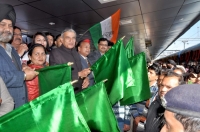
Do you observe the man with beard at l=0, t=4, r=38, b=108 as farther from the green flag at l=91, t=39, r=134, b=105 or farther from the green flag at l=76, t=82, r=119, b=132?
the green flag at l=91, t=39, r=134, b=105

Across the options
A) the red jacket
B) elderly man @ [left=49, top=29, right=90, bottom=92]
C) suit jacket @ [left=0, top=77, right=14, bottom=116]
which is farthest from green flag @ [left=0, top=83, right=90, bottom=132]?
elderly man @ [left=49, top=29, right=90, bottom=92]

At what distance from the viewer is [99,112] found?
152cm

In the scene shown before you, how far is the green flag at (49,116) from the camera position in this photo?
0.87 meters

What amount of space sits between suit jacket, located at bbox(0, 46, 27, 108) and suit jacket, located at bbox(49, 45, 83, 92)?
551 mm

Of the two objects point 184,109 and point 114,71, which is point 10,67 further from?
point 184,109

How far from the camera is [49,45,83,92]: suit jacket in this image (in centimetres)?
222

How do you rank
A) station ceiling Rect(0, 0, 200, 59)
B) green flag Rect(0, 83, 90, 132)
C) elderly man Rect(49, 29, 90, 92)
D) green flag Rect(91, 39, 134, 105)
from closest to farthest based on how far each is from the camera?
green flag Rect(0, 83, 90, 132), green flag Rect(91, 39, 134, 105), elderly man Rect(49, 29, 90, 92), station ceiling Rect(0, 0, 200, 59)

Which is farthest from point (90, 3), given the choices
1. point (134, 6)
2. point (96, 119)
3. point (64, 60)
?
point (96, 119)

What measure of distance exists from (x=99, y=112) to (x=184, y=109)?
913 mm

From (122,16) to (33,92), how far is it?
4514 mm

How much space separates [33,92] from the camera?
6.43 feet

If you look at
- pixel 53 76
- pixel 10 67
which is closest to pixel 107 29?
pixel 53 76

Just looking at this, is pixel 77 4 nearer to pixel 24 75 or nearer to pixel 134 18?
pixel 134 18

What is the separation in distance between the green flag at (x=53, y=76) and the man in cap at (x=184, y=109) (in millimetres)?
1218
